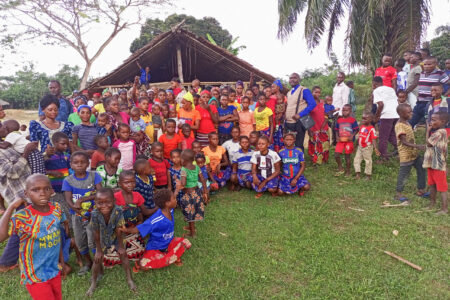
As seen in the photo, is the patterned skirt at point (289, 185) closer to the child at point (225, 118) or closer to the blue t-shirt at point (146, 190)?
the child at point (225, 118)

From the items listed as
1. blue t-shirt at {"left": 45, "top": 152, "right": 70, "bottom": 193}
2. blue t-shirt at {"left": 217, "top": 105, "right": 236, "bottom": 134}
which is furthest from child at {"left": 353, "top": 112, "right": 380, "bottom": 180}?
blue t-shirt at {"left": 45, "top": 152, "right": 70, "bottom": 193}

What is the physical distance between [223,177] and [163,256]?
2.70m

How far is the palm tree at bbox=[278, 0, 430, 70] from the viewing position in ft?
27.2

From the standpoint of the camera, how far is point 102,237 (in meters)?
2.98

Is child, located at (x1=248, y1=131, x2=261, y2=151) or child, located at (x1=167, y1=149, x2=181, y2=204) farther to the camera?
child, located at (x1=248, y1=131, x2=261, y2=151)

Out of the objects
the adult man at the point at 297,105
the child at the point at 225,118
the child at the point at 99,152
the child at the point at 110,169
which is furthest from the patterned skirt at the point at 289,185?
the child at the point at 99,152

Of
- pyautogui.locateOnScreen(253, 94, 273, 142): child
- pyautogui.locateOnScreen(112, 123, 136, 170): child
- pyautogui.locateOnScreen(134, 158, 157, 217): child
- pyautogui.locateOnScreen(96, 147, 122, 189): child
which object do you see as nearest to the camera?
pyautogui.locateOnScreen(96, 147, 122, 189): child

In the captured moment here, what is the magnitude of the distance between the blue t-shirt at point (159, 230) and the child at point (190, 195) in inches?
26.6

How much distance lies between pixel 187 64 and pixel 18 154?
9.29m

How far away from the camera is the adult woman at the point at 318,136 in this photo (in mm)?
6988

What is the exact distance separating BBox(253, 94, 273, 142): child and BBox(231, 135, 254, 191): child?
2.31 ft

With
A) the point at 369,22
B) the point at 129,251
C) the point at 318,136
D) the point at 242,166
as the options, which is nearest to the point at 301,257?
the point at 129,251

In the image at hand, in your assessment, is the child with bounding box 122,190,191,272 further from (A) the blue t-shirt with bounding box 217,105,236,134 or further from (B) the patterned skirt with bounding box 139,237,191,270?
(A) the blue t-shirt with bounding box 217,105,236,134

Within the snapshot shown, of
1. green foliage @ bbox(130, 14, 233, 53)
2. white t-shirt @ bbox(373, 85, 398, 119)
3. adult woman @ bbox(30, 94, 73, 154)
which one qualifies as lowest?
adult woman @ bbox(30, 94, 73, 154)
